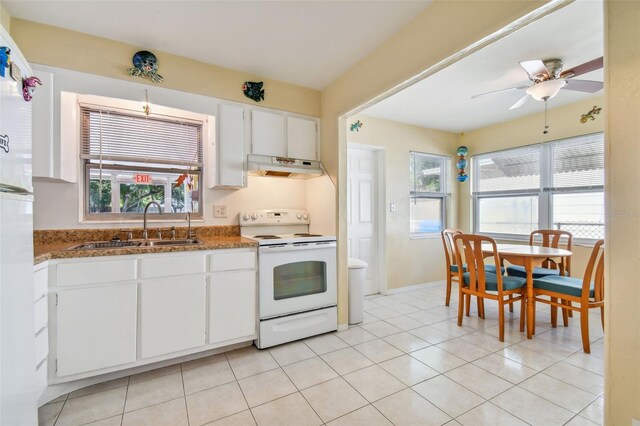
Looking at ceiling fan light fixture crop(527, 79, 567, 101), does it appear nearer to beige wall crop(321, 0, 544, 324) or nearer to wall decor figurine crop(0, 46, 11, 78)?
beige wall crop(321, 0, 544, 324)

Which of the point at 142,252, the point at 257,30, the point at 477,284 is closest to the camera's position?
the point at 142,252

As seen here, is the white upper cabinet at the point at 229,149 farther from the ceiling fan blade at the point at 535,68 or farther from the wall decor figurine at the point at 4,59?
the ceiling fan blade at the point at 535,68

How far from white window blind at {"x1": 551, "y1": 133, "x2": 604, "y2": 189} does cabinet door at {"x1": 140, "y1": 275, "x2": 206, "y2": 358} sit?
4.44 m

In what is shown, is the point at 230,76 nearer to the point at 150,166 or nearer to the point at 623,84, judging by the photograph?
the point at 150,166

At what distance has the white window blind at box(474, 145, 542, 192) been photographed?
3945mm

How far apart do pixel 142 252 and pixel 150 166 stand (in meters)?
1.00

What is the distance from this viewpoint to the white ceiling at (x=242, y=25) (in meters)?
1.85

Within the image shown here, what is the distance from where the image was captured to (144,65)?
2.24 metres

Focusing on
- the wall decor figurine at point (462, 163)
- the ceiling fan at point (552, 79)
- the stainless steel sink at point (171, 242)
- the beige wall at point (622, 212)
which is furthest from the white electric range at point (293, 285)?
the wall decor figurine at point (462, 163)

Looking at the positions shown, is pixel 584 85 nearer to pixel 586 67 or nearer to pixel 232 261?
pixel 586 67

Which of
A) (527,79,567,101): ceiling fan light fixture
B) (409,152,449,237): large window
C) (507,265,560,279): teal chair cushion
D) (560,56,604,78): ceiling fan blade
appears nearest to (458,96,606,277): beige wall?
(409,152,449,237): large window

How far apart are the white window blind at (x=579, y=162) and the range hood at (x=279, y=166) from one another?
127 inches

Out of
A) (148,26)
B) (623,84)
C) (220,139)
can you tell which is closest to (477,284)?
(623,84)

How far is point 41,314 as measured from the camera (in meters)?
1.62
